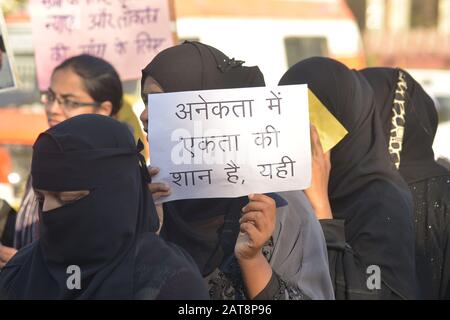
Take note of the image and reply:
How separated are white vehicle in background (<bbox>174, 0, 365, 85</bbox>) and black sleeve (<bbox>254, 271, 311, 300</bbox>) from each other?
17.7ft

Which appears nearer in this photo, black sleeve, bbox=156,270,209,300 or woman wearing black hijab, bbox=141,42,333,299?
black sleeve, bbox=156,270,209,300

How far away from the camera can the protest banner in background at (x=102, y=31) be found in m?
4.73

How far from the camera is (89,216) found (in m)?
2.43

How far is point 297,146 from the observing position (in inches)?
107

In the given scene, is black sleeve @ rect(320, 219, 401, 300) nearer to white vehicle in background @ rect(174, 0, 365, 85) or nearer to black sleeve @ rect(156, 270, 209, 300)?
black sleeve @ rect(156, 270, 209, 300)

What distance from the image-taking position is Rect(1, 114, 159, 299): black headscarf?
2410mm

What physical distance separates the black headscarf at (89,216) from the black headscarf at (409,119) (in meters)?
1.35

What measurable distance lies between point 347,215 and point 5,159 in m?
4.70

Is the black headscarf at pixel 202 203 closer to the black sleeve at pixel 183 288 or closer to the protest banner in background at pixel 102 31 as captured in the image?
the black sleeve at pixel 183 288

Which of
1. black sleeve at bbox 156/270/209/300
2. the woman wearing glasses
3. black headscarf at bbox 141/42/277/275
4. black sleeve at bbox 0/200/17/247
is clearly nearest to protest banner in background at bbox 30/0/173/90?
the woman wearing glasses

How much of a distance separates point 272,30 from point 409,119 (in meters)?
4.95

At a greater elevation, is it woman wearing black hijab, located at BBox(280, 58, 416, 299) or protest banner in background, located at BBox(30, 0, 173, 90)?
protest banner in background, located at BBox(30, 0, 173, 90)

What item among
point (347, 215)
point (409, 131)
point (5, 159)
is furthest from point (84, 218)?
point (5, 159)

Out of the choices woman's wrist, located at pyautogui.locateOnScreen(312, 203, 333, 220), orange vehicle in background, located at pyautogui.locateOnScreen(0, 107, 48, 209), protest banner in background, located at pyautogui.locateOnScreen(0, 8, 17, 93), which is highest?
protest banner in background, located at pyautogui.locateOnScreen(0, 8, 17, 93)
